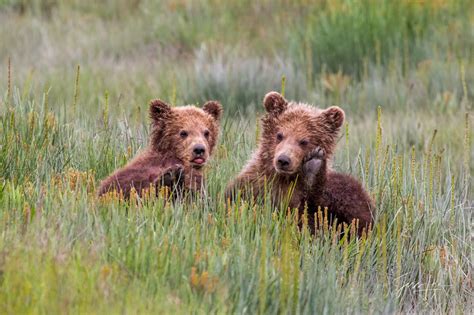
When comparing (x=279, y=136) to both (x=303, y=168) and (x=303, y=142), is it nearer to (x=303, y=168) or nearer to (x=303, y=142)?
(x=303, y=142)

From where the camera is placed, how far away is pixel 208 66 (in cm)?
1197

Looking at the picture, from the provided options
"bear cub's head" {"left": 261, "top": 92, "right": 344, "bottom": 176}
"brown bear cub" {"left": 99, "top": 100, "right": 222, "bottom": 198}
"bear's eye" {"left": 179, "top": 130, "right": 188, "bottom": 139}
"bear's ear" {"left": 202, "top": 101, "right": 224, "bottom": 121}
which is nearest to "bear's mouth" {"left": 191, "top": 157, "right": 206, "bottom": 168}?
"brown bear cub" {"left": 99, "top": 100, "right": 222, "bottom": 198}

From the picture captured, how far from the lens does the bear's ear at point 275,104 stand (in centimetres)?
727

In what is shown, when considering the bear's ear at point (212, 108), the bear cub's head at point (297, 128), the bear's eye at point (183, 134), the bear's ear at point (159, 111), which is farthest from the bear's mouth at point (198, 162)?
the bear's ear at point (212, 108)

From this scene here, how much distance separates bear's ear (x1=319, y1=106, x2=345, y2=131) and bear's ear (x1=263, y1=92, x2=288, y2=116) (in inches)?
10.8

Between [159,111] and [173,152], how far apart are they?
364 millimetres

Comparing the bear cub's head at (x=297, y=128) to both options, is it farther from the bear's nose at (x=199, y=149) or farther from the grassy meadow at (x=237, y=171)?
the bear's nose at (x=199, y=149)

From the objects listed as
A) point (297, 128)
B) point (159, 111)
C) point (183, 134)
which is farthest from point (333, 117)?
point (159, 111)

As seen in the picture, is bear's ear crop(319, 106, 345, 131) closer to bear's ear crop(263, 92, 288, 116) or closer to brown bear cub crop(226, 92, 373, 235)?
brown bear cub crop(226, 92, 373, 235)

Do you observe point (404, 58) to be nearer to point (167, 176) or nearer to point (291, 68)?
point (291, 68)

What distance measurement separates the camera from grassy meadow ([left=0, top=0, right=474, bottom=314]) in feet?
17.0

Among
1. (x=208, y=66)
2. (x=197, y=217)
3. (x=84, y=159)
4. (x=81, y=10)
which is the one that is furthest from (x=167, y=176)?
(x=81, y=10)

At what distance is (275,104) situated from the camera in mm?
7309

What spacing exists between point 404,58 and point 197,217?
7411 mm
